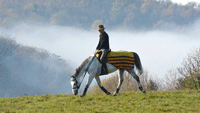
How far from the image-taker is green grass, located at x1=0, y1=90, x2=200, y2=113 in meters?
10.8

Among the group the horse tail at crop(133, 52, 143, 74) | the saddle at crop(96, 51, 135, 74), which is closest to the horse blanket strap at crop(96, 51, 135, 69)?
the saddle at crop(96, 51, 135, 74)

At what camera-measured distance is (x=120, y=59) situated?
13.7 metres

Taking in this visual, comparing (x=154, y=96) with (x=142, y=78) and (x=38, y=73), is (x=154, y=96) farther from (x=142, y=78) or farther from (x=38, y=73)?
(x=38, y=73)

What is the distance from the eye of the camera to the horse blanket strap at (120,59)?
44.9 ft

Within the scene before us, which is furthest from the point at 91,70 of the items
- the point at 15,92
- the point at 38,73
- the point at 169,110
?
the point at 38,73

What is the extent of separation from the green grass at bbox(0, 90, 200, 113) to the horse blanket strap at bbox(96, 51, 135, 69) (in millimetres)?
1653

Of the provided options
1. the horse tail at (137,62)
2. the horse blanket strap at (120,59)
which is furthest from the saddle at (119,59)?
the horse tail at (137,62)

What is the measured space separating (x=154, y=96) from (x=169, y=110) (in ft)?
8.76

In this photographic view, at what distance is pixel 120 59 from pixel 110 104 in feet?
9.71

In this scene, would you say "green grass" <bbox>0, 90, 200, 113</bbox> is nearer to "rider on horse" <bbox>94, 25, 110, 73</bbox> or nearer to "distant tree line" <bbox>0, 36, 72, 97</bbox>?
"rider on horse" <bbox>94, 25, 110, 73</bbox>

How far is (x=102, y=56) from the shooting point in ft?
44.2

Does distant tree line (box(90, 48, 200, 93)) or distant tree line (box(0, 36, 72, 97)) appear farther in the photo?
distant tree line (box(0, 36, 72, 97))

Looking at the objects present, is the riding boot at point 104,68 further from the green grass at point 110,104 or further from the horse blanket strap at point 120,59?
the green grass at point 110,104

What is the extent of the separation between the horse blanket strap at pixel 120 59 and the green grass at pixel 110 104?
1.65m
